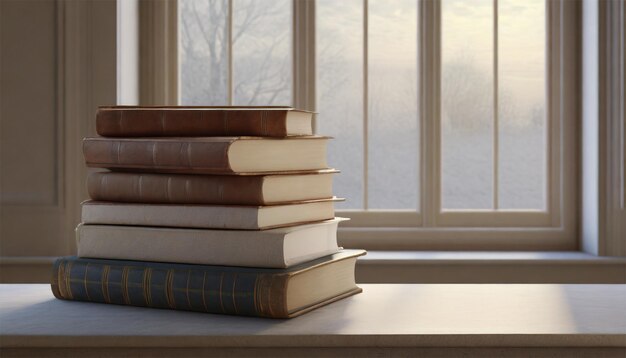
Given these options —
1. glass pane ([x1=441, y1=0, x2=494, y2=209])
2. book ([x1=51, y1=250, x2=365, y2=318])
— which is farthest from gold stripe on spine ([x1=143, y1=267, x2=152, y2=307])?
glass pane ([x1=441, y1=0, x2=494, y2=209])

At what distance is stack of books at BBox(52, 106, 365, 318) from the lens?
103 centimetres

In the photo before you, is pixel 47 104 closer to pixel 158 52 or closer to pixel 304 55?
pixel 158 52

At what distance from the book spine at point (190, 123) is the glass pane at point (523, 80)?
179 centimetres

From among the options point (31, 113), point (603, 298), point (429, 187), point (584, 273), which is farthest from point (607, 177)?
point (31, 113)

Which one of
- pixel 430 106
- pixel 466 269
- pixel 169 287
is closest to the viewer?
pixel 169 287

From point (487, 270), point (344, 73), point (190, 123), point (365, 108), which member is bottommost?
point (487, 270)

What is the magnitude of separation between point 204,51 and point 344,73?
0.48m

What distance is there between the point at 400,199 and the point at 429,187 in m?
0.11

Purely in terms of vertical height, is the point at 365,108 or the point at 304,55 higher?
the point at 304,55

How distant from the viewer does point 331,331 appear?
960mm

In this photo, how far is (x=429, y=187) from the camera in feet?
8.93

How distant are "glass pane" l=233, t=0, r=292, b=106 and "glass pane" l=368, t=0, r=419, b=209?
0.28 m

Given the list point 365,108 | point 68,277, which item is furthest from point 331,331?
point 365,108

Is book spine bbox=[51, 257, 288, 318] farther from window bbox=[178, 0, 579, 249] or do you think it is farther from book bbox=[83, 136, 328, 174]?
window bbox=[178, 0, 579, 249]
